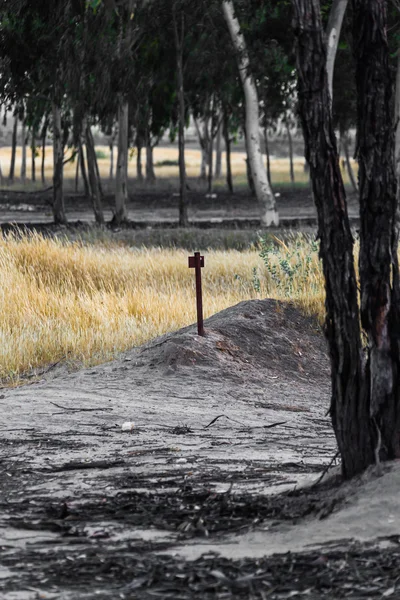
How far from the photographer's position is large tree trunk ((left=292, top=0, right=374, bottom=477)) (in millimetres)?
4512

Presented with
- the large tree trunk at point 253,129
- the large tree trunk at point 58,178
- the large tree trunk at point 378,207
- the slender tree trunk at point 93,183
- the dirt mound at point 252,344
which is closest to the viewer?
the large tree trunk at point 378,207

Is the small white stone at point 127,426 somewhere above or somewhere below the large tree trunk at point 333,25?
below

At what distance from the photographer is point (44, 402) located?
759cm

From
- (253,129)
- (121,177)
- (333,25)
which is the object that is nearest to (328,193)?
(333,25)

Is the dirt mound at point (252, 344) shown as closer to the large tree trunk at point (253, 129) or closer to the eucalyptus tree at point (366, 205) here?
the eucalyptus tree at point (366, 205)

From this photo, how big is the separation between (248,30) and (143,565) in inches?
754

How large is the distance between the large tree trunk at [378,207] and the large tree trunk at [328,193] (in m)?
0.08

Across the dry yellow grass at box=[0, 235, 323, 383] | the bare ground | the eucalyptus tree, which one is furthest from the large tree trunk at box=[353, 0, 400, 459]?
the dry yellow grass at box=[0, 235, 323, 383]

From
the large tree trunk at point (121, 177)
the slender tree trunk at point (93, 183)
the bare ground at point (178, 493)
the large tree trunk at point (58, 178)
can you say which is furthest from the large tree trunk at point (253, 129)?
the bare ground at point (178, 493)

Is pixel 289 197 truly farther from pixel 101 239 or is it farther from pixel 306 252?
pixel 306 252

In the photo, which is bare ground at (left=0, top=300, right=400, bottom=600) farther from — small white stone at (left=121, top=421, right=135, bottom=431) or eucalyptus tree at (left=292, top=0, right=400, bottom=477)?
eucalyptus tree at (left=292, top=0, right=400, bottom=477)

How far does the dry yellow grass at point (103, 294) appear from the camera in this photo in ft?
32.0

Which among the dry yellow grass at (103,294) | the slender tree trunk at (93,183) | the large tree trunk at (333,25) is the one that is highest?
the large tree trunk at (333,25)

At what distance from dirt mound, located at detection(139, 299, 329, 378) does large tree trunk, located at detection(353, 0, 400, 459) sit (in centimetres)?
439
